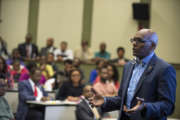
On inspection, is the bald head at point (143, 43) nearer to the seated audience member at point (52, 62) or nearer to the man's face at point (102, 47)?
the seated audience member at point (52, 62)

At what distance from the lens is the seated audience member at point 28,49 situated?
7.42m

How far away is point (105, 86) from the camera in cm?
503

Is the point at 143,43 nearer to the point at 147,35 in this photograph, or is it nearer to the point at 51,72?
the point at 147,35

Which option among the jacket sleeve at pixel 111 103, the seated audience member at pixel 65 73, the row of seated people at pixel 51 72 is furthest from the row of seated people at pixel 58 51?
the jacket sleeve at pixel 111 103

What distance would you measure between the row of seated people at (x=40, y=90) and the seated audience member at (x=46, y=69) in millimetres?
1327

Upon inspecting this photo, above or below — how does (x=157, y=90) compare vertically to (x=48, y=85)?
above

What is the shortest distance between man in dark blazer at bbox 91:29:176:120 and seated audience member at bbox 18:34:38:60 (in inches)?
217

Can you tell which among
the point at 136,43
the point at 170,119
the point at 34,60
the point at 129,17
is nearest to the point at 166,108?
the point at 136,43

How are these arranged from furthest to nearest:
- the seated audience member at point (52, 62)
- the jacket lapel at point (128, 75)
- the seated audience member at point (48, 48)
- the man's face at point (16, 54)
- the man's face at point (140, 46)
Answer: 1. the seated audience member at point (48, 48)
2. the man's face at point (16, 54)
3. the seated audience member at point (52, 62)
4. the jacket lapel at point (128, 75)
5. the man's face at point (140, 46)

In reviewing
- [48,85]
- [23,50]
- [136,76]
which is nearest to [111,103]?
[136,76]

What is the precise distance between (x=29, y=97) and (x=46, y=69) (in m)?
2.04

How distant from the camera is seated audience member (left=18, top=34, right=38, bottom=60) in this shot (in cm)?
742

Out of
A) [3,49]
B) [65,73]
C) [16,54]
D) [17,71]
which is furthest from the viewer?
[3,49]

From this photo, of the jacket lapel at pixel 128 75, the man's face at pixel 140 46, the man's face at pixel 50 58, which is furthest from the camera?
the man's face at pixel 50 58
